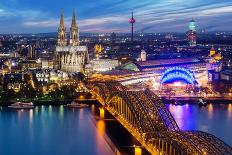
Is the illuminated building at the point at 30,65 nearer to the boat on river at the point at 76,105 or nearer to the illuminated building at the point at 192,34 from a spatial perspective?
the boat on river at the point at 76,105

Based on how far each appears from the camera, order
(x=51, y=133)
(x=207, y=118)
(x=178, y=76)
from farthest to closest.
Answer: (x=178, y=76) → (x=207, y=118) → (x=51, y=133)

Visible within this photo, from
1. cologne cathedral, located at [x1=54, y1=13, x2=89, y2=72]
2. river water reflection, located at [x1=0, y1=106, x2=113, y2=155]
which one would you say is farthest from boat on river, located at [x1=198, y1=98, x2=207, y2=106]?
cologne cathedral, located at [x1=54, y1=13, x2=89, y2=72]

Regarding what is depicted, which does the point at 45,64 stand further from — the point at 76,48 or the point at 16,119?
the point at 16,119

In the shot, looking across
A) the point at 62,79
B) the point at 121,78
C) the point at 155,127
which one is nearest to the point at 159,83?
the point at 121,78

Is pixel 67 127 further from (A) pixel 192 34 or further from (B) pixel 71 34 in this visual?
(A) pixel 192 34

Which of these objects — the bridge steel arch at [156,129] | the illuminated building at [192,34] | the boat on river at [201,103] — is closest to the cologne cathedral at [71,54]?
the boat on river at [201,103]

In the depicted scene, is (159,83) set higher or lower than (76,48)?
lower

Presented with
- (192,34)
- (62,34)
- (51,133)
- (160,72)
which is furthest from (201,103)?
(192,34)

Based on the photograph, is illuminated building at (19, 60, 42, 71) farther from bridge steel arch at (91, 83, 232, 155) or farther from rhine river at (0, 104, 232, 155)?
bridge steel arch at (91, 83, 232, 155)
